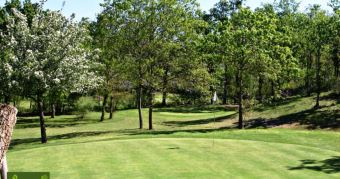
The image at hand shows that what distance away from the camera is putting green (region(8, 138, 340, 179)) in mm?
15969

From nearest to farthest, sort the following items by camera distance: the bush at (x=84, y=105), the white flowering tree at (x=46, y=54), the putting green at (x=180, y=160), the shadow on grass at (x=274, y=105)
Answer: the putting green at (x=180, y=160)
the white flowering tree at (x=46, y=54)
the shadow on grass at (x=274, y=105)
the bush at (x=84, y=105)

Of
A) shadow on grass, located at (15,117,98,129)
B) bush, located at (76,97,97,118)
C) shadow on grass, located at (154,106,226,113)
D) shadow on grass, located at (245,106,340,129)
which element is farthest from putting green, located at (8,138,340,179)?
shadow on grass, located at (154,106,226,113)

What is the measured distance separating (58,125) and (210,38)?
2067 cm

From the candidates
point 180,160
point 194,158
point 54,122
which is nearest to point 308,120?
point 194,158

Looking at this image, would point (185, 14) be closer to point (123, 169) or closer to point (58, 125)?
point (58, 125)

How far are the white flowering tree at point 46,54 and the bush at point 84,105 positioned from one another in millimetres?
26414

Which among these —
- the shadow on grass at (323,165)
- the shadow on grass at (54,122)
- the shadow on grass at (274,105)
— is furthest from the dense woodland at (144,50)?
the shadow on grass at (323,165)

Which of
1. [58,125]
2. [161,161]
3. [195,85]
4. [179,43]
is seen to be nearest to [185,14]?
[179,43]

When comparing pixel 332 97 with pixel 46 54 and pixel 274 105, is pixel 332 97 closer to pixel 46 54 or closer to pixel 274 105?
pixel 274 105

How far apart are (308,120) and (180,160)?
89.6ft

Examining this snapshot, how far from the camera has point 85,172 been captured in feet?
53.4

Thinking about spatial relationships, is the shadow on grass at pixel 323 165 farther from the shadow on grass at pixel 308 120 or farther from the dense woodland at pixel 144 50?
the shadow on grass at pixel 308 120

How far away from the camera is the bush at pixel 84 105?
5772 cm

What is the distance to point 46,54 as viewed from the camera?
29688 millimetres
